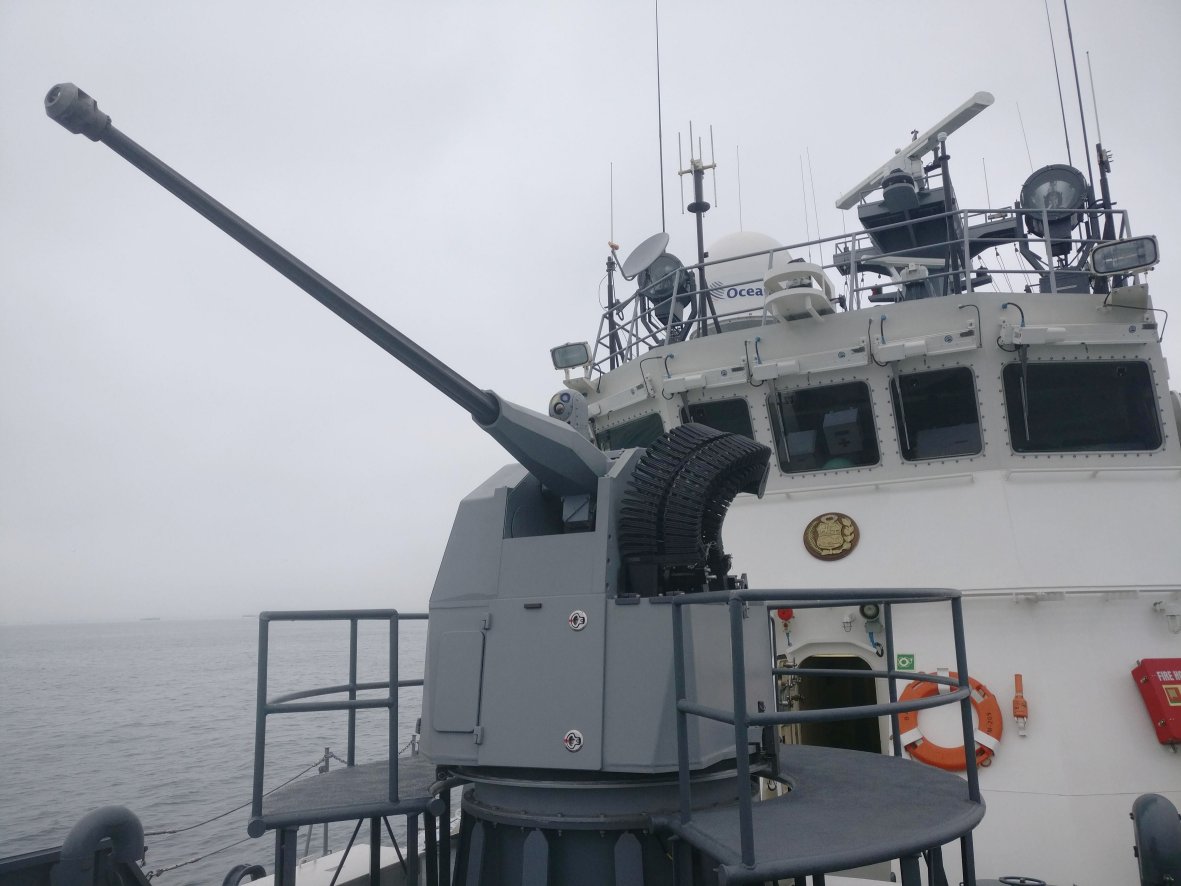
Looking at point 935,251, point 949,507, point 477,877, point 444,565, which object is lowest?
point 477,877

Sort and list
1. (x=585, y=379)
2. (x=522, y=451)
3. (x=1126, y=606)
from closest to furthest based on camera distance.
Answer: (x=522, y=451) → (x=1126, y=606) → (x=585, y=379)

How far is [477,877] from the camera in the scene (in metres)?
3.87

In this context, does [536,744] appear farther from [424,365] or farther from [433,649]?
[424,365]

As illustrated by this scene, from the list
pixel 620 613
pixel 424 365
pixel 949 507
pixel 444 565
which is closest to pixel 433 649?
pixel 444 565

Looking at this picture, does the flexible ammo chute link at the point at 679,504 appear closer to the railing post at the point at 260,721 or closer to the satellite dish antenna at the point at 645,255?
the railing post at the point at 260,721

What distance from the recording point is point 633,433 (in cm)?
838

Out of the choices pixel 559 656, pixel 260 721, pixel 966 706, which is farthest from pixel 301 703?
pixel 966 706

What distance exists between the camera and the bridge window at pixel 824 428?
7.21 metres

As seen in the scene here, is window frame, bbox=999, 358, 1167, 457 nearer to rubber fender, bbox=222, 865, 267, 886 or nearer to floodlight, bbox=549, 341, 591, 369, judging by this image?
floodlight, bbox=549, 341, 591, 369

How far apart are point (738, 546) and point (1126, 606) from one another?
117 inches

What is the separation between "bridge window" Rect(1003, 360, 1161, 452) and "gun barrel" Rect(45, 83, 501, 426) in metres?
4.92

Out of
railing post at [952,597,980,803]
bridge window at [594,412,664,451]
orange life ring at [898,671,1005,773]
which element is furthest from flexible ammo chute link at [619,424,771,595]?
bridge window at [594,412,664,451]

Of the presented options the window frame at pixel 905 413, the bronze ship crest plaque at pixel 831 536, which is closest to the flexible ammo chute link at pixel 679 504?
the bronze ship crest plaque at pixel 831 536

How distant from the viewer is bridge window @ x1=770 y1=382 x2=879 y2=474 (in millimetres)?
7207
